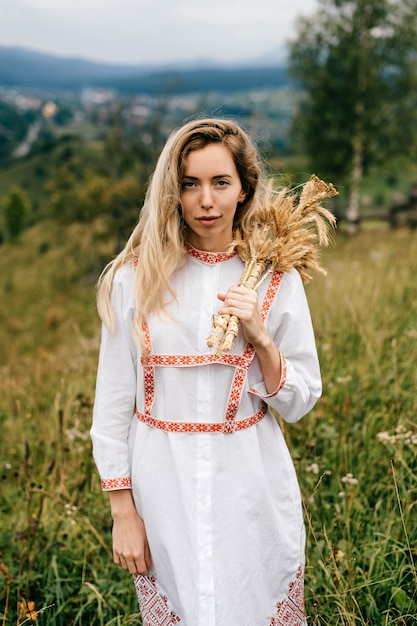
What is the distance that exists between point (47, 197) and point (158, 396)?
3510 inches

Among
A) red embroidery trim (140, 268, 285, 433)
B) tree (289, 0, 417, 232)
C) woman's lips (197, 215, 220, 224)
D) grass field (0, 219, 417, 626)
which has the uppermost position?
tree (289, 0, 417, 232)

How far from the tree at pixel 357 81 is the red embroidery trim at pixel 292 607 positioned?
57.9 ft

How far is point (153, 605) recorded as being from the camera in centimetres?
188

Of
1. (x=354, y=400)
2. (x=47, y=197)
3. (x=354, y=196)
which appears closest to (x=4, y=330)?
(x=354, y=196)

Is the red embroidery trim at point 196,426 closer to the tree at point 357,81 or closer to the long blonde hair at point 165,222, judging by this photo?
the long blonde hair at point 165,222

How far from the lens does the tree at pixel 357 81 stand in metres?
19.1

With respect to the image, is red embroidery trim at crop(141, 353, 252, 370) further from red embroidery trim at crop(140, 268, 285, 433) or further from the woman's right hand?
the woman's right hand

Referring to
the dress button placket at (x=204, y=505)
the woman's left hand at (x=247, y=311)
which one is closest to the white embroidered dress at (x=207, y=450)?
the dress button placket at (x=204, y=505)

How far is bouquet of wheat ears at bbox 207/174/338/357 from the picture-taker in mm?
1835

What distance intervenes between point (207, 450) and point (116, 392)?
0.36 meters

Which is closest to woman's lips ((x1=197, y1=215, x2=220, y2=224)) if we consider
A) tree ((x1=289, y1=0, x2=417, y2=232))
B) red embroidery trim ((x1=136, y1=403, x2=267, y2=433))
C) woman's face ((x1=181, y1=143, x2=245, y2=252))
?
woman's face ((x1=181, y1=143, x2=245, y2=252))

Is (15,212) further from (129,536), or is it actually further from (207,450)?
(207,450)

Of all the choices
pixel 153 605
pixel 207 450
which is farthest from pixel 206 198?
pixel 153 605

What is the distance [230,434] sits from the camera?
1.80m
